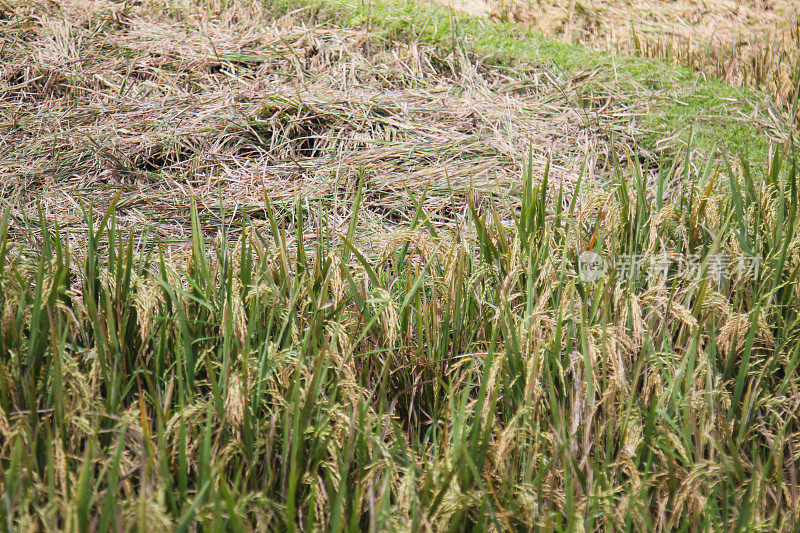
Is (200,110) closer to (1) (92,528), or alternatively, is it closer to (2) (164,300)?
(2) (164,300)

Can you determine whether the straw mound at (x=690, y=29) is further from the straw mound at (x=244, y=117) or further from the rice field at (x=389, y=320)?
the straw mound at (x=244, y=117)

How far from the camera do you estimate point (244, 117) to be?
2611 mm

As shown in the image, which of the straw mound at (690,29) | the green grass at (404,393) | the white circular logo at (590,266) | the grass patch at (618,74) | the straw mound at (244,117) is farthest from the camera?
the straw mound at (690,29)

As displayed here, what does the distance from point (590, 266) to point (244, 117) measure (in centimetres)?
155

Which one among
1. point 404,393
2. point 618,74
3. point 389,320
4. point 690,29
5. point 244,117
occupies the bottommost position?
point 404,393

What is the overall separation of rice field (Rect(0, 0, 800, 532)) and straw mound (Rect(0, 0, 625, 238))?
2cm

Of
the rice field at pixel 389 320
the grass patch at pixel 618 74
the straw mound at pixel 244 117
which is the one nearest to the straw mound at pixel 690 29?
the grass patch at pixel 618 74

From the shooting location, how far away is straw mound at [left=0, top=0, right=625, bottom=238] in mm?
2348

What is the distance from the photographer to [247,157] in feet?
8.34

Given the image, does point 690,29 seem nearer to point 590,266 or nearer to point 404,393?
point 590,266

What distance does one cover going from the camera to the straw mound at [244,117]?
2.35m

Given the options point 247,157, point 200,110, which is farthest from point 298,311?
point 200,110

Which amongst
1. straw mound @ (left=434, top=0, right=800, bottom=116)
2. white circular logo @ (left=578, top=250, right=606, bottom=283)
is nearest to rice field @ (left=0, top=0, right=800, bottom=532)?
white circular logo @ (left=578, top=250, right=606, bottom=283)

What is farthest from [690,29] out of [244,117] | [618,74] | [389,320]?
[389,320]
